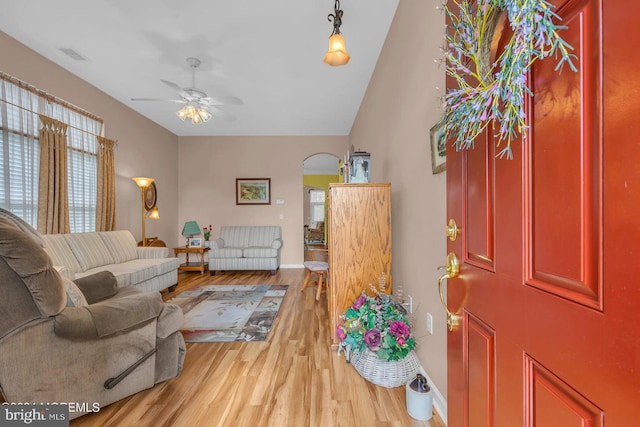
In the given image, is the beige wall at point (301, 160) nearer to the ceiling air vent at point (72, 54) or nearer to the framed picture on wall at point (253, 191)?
the framed picture on wall at point (253, 191)

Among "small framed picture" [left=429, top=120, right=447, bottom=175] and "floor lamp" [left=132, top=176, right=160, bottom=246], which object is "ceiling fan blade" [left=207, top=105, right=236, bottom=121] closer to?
"floor lamp" [left=132, top=176, right=160, bottom=246]

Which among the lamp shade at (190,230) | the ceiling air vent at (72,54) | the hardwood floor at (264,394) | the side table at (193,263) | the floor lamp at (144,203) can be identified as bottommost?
the hardwood floor at (264,394)

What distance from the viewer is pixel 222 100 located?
4055 mm

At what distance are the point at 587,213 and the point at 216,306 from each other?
11.9 feet

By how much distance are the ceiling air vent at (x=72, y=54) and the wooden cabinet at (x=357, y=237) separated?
314 cm

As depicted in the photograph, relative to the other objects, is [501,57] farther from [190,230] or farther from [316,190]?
[316,190]

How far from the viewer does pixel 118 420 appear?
1554 millimetres

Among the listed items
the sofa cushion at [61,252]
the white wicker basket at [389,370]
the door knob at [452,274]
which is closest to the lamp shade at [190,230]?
the sofa cushion at [61,252]

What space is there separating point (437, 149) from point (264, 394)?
71.8 inches

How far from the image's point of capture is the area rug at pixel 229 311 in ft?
8.73

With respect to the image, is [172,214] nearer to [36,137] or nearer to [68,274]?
[36,137]

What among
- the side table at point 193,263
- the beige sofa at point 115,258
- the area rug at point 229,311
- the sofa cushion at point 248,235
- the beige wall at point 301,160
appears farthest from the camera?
the sofa cushion at point 248,235

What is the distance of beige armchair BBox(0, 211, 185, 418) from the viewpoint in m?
1.35

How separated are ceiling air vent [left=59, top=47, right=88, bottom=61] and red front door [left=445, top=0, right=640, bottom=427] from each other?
402 centimetres
